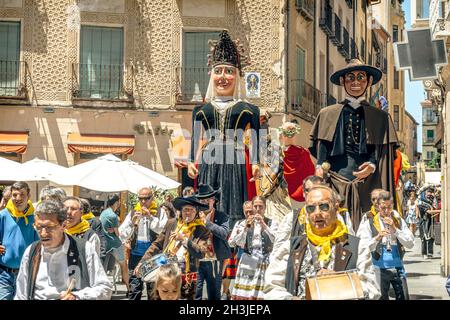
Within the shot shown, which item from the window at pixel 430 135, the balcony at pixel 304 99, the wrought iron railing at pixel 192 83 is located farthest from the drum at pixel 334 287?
the window at pixel 430 135

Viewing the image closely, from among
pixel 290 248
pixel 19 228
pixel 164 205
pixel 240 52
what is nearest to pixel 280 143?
pixel 240 52

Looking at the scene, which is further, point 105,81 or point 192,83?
point 192,83

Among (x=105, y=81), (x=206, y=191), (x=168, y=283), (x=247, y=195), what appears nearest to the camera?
(x=168, y=283)

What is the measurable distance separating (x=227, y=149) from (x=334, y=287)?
3895 mm

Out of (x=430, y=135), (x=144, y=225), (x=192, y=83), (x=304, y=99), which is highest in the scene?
(x=430, y=135)

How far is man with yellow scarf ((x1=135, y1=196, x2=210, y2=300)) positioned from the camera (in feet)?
27.6

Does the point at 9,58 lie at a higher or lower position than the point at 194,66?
higher

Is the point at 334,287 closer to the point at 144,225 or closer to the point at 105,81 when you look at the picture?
the point at 144,225

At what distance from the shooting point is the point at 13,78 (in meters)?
25.5

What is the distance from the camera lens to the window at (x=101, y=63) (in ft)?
84.4

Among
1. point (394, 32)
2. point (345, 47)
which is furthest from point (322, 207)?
point (394, 32)

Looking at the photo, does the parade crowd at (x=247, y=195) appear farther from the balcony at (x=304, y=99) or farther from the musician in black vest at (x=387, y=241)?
the balcony at (x=304, y=99)

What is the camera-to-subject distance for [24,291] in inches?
245

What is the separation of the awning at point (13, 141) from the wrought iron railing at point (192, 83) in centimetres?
421
